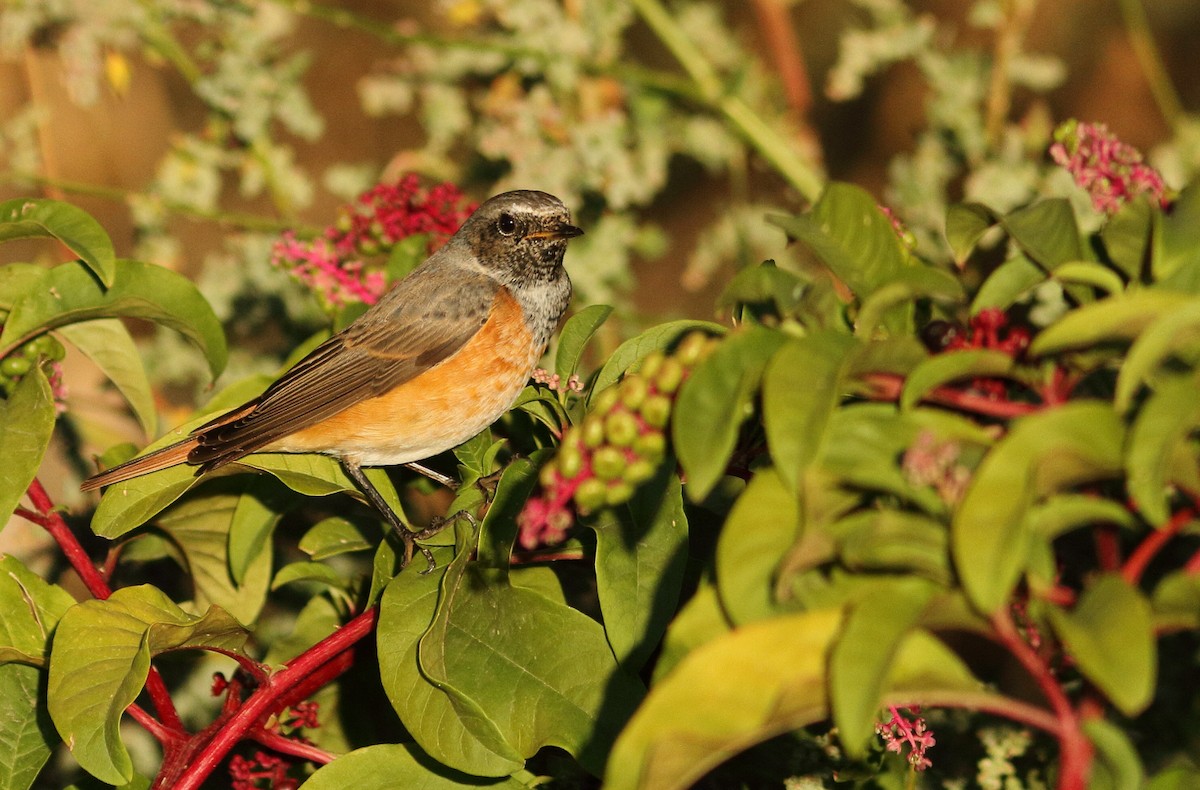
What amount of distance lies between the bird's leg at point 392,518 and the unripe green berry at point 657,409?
90cm

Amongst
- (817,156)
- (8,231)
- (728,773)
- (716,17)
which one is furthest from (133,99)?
(728,773)

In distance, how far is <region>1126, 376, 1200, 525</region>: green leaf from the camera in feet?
4.35

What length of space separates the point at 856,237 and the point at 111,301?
1877mm

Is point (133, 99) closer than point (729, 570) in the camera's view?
No

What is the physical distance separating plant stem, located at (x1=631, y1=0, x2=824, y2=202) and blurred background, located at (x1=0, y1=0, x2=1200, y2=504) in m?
0.01

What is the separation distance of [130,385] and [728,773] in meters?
1.95

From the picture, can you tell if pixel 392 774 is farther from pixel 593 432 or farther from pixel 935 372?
pixel 935 372

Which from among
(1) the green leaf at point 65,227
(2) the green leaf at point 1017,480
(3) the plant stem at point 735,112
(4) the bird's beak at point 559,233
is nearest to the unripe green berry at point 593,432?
(2) the green leaf at point 1017,480

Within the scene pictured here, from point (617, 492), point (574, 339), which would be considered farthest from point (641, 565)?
point (574, 339)

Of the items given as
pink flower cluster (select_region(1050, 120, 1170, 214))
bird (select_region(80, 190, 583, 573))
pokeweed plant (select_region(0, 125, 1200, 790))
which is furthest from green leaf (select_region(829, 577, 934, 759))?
bird (select_region(80, 190, 583, 573))

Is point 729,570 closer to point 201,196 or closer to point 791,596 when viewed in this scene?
point 791,596

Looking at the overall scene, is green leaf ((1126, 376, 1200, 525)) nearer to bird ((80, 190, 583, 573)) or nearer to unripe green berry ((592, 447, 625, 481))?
unripe green berry ((592, 447, 625, 481))

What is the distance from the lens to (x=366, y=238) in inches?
140

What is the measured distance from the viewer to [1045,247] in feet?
6.06
